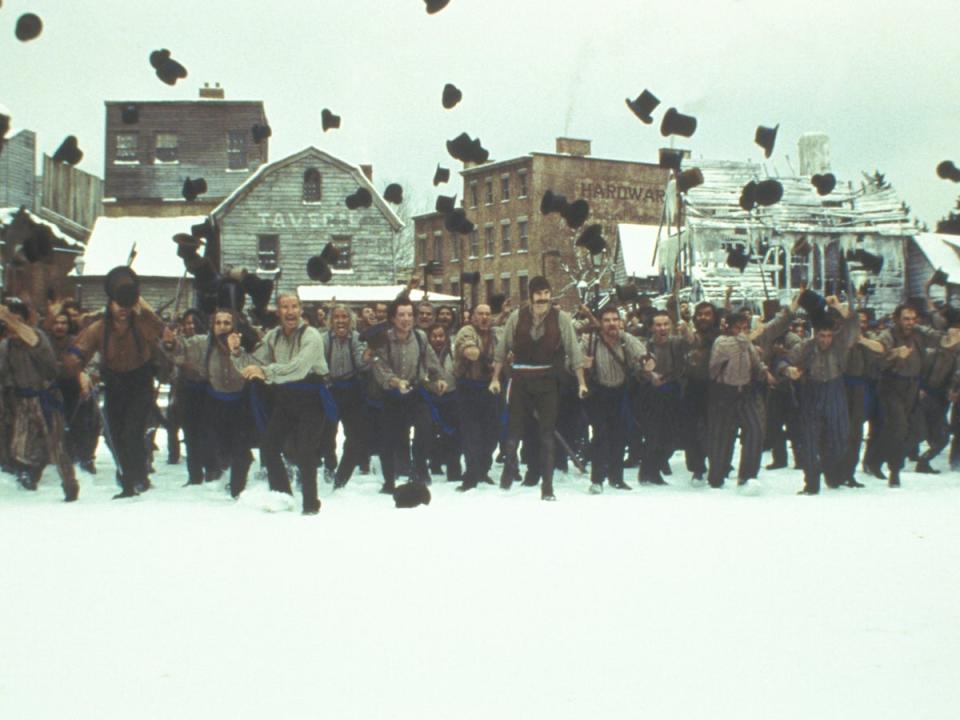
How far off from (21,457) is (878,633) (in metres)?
9.30

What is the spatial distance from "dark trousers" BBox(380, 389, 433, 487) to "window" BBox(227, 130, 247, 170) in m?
50.5

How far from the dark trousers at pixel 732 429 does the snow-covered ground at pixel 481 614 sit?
2.21 m

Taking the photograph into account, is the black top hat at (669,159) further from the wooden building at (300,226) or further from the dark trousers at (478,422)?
the wooden building at (300,226)

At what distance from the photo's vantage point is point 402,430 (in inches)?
567

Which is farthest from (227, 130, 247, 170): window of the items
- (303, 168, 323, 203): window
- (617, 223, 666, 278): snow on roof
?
(617, 223, 666, 278): snow on roof

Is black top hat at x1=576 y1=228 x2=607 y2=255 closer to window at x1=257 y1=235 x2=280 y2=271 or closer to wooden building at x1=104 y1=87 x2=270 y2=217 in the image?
window at x1=257 y1=235 x2=280 y2=271

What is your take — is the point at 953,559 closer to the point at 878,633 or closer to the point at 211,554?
the point at 878,633

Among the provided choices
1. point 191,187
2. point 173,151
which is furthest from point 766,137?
point 173,151

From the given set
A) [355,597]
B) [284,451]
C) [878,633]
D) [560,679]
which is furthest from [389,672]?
[284,451]

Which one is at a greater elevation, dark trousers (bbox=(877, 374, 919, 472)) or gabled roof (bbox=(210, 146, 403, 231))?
gabled roof (bbox=(210, 146, 403, 231))

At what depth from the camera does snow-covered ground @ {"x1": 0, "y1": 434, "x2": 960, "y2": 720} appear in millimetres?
5391

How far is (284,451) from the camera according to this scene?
42.8 ft

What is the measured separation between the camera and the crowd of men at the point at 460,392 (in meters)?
13.0

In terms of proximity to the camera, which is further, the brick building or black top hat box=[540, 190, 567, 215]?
the brick building
